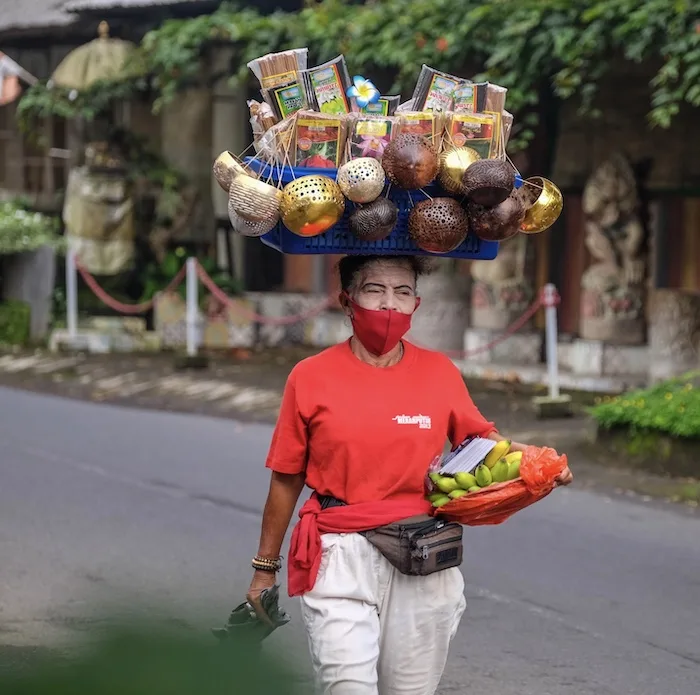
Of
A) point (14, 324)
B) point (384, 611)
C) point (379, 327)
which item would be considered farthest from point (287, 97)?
point (14, 324)

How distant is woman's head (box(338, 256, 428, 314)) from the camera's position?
3.59 m

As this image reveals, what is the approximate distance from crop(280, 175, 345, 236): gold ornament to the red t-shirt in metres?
0.35

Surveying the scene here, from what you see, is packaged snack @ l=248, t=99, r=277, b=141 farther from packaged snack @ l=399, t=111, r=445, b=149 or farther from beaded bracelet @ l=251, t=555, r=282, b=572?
beaded bracelet @ l=251, t=555, r=282, b=572

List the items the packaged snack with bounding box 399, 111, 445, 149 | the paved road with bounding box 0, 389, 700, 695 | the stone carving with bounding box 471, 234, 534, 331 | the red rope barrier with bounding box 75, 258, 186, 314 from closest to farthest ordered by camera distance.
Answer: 1. the packaged snack with bounding box 399, 111, 445, 149
2. the paved road with bounding box 0, 389, 700, 695
3. the stone carving with bounding box 471, 234, 534, 331
4. the red rope barrier with bounding box 75, 258, 186, 314

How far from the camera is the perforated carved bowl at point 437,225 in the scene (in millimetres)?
3523

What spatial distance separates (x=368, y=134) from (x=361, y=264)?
36 centimetres

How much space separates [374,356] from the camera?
11.9ft

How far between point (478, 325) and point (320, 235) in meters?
11.9

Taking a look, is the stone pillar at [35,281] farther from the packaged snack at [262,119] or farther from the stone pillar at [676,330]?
the packaged snack at [262,119]

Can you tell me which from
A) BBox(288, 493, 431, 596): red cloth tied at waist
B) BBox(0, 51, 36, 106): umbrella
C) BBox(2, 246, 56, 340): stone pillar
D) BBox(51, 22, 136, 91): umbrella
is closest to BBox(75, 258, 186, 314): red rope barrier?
BBox(2, 246, 56, 340): stone pillar

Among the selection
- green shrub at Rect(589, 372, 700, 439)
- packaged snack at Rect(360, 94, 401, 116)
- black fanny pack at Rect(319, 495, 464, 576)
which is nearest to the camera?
black fanny pack at Rect(319, 495, 464, 576)

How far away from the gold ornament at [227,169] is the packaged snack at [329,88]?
0.91ft

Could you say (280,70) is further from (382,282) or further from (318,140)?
(382,282)

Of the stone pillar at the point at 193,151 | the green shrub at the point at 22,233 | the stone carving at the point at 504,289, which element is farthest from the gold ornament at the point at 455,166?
the green shrub at the point at 22,233
